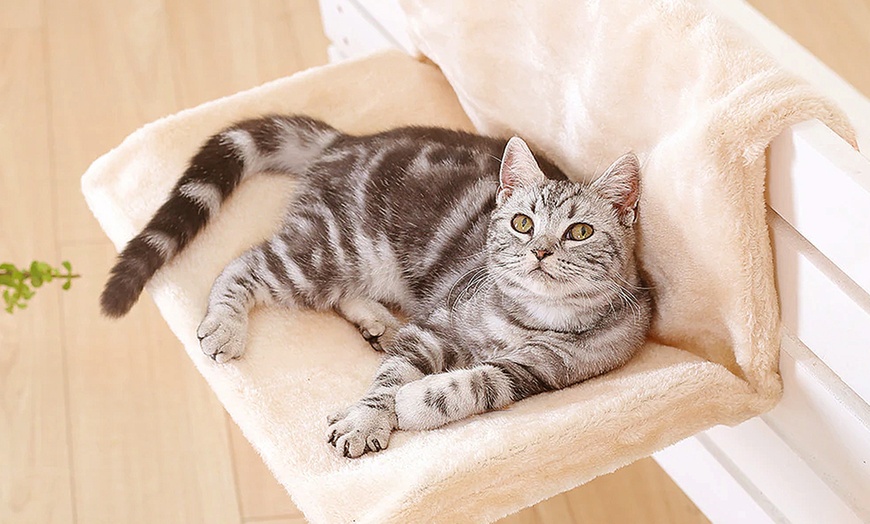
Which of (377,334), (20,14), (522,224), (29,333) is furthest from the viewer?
(20,14)

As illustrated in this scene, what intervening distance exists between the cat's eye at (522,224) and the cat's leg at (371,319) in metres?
→ 0.27

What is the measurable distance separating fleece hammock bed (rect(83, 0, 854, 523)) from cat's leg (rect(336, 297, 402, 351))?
19 millimetres

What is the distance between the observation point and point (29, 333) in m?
2.09

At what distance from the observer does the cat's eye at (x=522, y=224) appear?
1449mm

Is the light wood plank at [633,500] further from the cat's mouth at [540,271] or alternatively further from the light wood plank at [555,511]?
the cat's mouth at [540,271]

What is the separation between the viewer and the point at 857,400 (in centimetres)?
128

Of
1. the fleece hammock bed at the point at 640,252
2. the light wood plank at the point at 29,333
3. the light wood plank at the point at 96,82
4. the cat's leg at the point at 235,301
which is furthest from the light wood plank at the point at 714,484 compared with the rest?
the light wood plank at the point at 96,82

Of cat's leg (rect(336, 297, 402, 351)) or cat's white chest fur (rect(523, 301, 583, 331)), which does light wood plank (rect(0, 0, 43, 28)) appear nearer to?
cat's leg (rect(336, 297, 402, 351))

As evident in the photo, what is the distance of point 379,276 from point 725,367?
22.1 inches

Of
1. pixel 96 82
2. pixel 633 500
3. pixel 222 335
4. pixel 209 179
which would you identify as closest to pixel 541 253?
pixel 222 335

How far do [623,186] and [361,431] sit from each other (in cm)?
49

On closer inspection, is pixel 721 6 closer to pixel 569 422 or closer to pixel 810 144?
pixel 810 144

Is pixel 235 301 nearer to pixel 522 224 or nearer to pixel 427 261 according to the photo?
pixel 427 261

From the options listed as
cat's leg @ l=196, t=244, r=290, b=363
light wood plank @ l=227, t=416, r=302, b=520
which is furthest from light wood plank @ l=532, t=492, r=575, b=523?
cat's leg @ l=196, t=244, r=290, b=363
